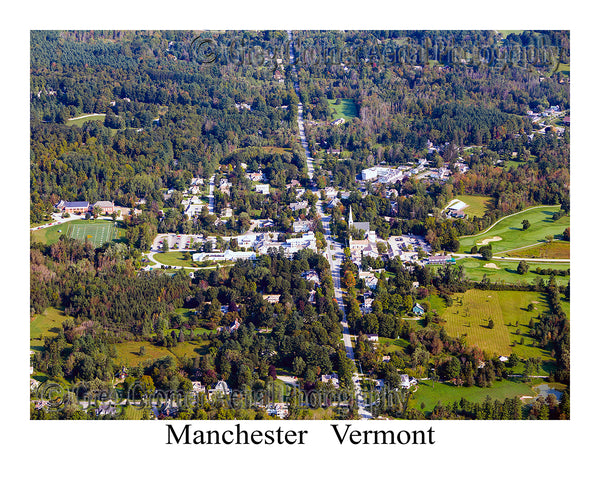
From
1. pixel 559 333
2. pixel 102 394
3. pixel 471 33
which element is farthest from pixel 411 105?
Answer: pixel 102 394

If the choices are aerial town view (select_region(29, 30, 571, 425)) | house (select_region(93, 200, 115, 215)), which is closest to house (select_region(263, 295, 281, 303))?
aerial town view (select_region(29, 30, 571, 425))

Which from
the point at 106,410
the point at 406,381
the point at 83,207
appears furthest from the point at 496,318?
the point at 83,207

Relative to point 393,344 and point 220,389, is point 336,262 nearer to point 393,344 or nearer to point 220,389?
point 393,344

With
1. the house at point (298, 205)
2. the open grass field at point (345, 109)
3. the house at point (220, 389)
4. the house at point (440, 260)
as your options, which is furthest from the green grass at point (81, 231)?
the open grass field at point (345, 109)

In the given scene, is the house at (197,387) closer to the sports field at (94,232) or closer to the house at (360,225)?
the sports field at (94,232)

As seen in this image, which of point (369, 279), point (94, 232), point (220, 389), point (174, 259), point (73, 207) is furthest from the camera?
point (73, 207)

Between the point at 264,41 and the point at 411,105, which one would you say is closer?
the point at 411,105
